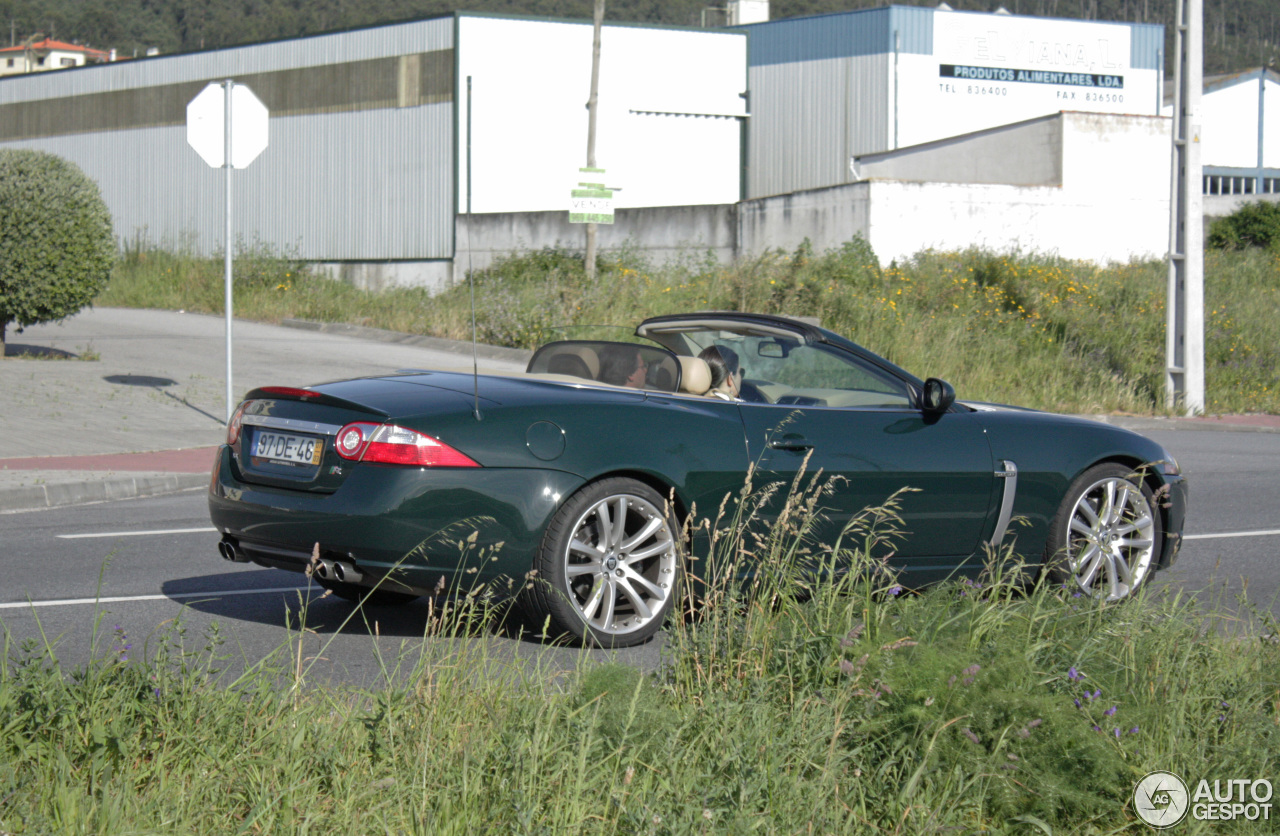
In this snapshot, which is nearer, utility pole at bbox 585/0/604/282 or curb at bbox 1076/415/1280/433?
curb at bbox 1076/415/1280/433

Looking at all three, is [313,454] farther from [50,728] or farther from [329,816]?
[329,816]

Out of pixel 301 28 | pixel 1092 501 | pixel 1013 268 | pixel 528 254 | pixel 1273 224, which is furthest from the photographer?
pixel 301 28

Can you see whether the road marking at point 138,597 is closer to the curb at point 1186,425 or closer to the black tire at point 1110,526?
the black tire at point 1110,526

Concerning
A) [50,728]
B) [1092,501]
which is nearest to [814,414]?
[1092,501]

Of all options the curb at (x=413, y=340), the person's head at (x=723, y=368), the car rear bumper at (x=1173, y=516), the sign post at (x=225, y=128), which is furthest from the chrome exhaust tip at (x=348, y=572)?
the curb at (x=413, y=340)

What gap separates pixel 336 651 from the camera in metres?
5.46

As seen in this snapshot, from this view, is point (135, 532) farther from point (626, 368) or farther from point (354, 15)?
point (354, 15)

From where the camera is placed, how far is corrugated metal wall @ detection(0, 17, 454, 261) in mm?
34250

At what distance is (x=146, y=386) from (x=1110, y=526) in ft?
45.7

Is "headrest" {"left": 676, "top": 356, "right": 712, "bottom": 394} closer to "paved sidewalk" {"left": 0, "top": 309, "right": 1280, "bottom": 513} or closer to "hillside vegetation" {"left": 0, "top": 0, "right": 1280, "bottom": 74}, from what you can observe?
"paved sidewalk" {"left": 0, "top": 309, "right": 1280, "bottom": 513}

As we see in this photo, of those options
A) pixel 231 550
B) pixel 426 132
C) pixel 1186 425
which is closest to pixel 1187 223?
pixel 1186 425

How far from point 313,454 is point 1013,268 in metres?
21.4

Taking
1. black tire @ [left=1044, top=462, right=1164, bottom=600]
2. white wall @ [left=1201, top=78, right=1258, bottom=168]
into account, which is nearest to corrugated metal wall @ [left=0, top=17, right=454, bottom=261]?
black tire @ [left=1044, top=462, right=1164, bottom=600]
